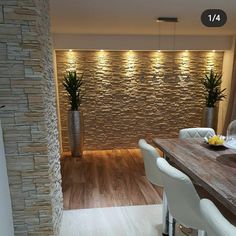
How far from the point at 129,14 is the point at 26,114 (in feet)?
6.24

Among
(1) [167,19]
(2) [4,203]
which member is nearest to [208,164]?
(2) [4,203]

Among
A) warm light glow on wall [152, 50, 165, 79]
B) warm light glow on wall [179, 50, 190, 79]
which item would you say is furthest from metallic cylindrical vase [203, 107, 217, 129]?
warm light glow on wall [152, 50, 165, 79]

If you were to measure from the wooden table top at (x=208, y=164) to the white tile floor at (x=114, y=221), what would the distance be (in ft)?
2.96

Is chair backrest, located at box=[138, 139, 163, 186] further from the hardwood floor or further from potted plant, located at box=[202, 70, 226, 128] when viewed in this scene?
potted plant, located at box=[202, 70, 226, 128]

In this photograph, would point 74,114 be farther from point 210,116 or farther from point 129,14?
point 210,116

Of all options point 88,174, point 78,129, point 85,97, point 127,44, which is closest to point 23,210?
point 88,174

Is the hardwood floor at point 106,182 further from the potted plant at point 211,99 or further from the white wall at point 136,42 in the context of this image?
the white wall at point 136,42

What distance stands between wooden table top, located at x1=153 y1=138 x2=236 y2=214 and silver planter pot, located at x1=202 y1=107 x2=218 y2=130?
242 centimetres

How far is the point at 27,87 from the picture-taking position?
72.4 inches

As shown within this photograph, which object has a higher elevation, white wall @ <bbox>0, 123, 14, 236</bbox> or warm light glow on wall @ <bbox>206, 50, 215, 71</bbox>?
warm light glow on wall @ <bbox>206, 50, 215, 71</bbox>

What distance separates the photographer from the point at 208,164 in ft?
5.79

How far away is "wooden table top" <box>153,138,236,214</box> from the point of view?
1.34m

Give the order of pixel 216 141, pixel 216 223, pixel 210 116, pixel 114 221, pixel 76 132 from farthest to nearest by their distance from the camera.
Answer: pixel 210 116 < pixel 76 132 < pixel 114 221 < pixel 216 141 < pixel 216 223

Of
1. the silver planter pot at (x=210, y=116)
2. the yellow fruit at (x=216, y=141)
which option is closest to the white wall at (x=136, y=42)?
the silver planter pot at (x=210, y=116)
